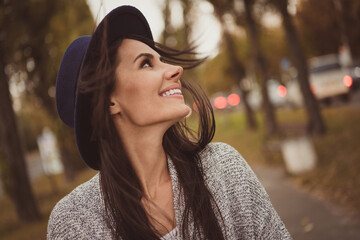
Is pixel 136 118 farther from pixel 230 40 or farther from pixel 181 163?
pixel 230 40

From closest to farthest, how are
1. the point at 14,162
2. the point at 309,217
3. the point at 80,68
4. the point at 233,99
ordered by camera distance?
1. the point at 80,68
2. the point at 309,217
3. the point at 14,162
4. the point at 233,99

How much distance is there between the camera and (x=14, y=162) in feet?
33.6

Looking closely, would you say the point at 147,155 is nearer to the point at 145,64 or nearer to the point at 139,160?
the point at 139,160

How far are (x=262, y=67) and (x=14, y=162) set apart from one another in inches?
383

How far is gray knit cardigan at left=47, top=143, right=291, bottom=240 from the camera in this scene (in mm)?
1709

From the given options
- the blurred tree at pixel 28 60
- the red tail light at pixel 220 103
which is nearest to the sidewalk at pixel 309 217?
the blurred tree at pixel 28 60

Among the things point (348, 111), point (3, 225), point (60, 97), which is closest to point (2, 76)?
point (3, 225)

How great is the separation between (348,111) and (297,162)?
22.0ft

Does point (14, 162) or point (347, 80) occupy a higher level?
point (14, 162)

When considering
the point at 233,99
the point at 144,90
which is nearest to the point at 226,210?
the point at 144,90

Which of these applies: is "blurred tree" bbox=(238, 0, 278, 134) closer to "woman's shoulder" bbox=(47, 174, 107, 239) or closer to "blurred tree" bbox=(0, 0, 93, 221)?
"blurred tree" bbox=(0, 0, 93, 221)

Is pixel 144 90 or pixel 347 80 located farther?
pixel 347 80

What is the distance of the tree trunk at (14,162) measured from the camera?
10047 millimetres

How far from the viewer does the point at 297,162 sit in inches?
331
